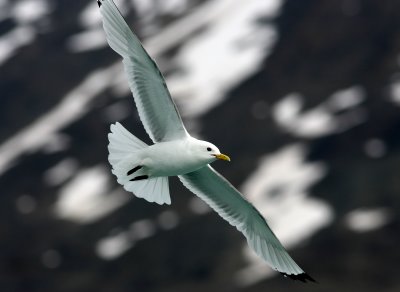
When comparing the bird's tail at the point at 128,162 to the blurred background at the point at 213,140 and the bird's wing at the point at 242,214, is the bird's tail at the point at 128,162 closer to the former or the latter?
the bird's wing at the point at 242,214

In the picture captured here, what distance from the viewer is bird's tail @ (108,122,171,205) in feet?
42.6

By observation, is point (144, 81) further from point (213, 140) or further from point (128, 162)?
point (213, 140)

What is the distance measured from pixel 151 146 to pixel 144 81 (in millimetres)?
1058

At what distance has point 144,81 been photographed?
532 inches

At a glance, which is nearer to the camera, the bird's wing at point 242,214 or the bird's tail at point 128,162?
the bird's tail at point 128,162

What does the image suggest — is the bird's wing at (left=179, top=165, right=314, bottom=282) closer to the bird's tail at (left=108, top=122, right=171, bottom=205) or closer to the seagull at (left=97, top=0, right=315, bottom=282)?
the seagull at (left=97, top=0, right=315, bottom=282)

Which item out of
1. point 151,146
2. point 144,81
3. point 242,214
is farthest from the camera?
point 242,214

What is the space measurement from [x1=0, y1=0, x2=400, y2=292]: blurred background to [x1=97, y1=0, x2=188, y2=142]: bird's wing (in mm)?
36819

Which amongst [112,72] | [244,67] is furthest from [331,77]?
[112,72]

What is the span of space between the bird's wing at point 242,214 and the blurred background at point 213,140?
34822mm

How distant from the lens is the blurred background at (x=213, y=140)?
55.6 m

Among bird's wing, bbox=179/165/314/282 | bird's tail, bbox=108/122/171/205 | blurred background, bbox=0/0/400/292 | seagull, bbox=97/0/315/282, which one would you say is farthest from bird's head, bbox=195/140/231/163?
blurred background, bbox=0/0/400/292

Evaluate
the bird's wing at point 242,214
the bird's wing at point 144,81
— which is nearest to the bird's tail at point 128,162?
the bird's wing at point 144,81

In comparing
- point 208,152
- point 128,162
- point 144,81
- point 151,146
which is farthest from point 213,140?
point 208,152
